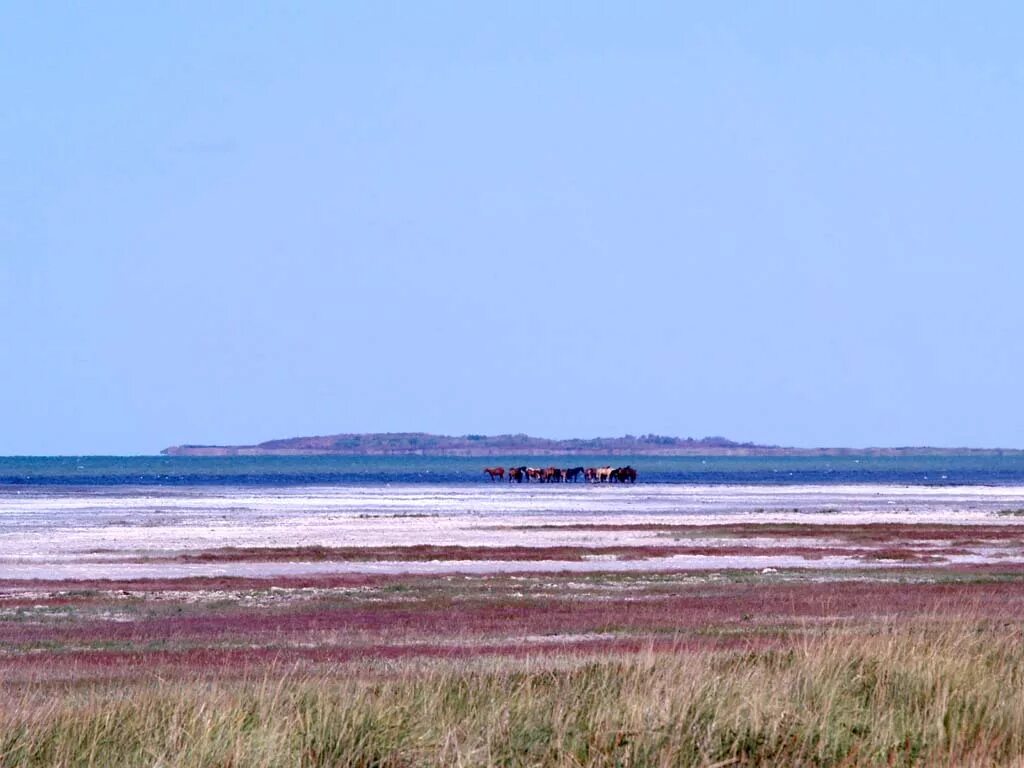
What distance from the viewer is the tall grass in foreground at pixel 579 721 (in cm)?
1055

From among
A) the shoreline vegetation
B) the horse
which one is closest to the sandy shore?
the shoreline vegetation

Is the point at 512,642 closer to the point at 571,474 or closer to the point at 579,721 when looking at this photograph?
the point at 579,721

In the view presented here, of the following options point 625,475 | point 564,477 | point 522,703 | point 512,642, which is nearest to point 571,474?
point 564,477

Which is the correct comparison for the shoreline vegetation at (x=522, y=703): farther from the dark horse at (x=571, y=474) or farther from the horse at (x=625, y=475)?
the dark horse at (x=571, y=474)

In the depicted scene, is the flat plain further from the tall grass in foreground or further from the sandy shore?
the sandy shore

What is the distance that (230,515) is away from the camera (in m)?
66.7

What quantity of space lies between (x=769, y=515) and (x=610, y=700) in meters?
54.1

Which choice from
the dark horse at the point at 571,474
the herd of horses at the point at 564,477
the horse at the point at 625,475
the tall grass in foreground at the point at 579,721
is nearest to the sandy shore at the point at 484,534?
the tall grass in foreground at the point at 579,721

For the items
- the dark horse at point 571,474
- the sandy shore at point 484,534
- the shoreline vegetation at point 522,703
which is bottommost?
the sandy shore at point 484,534

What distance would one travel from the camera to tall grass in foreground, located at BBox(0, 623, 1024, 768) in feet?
34.6

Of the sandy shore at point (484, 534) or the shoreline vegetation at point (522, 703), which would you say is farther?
the sandy shore at point (484, 534)

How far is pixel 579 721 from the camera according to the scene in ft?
37.5

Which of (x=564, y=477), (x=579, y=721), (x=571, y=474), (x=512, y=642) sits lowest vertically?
(x=512, y=642)

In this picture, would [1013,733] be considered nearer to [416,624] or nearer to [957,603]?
[416,624]
